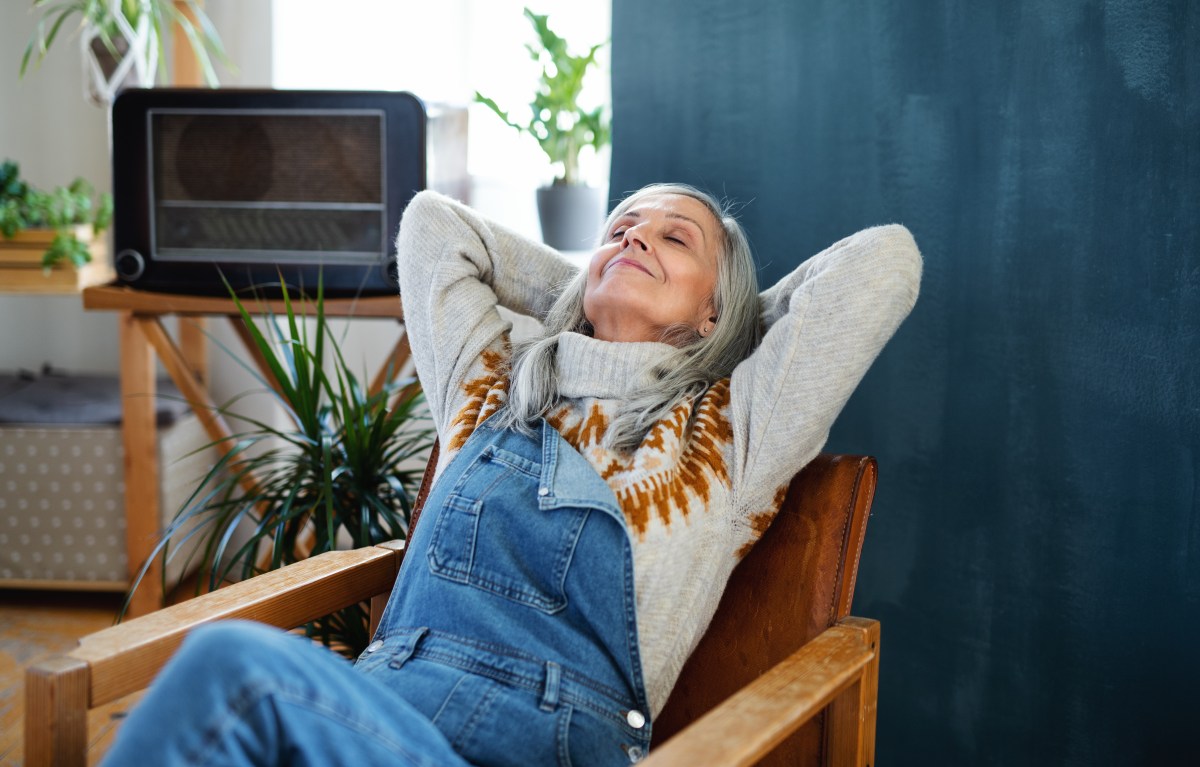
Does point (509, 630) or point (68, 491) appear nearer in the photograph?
point (509, 630)

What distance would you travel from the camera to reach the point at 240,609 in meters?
1.15

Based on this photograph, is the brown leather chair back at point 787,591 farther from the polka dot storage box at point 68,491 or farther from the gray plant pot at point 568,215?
the polka dot storage box at point 68,491

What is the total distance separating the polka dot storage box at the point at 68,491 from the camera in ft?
8.05

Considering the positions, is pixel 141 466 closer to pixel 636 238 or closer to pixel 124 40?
pixel 124 40

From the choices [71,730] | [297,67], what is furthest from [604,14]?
[71,730]

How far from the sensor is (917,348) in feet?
5.57

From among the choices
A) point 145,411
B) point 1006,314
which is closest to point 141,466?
point 145,411

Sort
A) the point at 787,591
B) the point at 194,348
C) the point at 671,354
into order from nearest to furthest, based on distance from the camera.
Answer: the point at 787,591 < the point at 671,354 < the point at 194,348

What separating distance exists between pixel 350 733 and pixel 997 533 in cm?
112

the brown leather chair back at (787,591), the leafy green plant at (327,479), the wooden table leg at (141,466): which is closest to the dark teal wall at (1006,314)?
the brown leather chair back at (787,591)

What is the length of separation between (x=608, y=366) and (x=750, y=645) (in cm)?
38

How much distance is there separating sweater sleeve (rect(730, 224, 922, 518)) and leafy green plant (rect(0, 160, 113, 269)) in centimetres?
183

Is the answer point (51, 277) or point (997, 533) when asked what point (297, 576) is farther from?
point (51, 277)

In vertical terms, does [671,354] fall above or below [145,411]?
above
